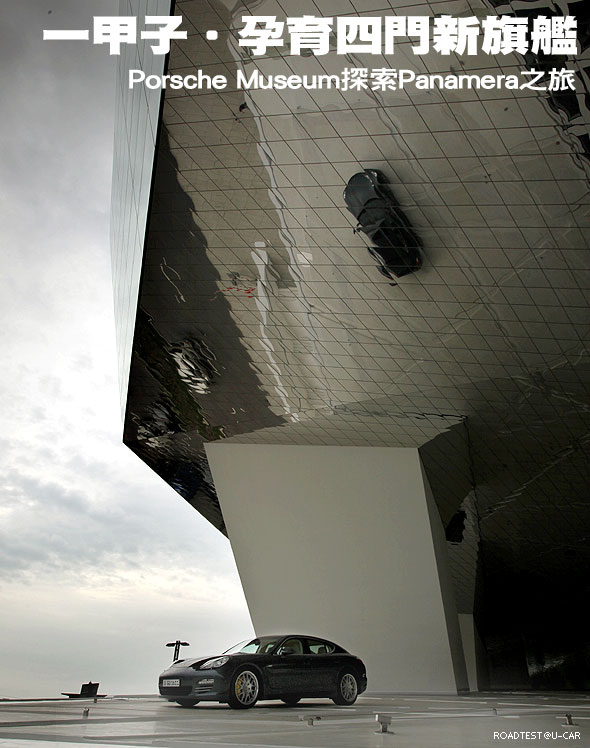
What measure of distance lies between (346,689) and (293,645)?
3.54 feet

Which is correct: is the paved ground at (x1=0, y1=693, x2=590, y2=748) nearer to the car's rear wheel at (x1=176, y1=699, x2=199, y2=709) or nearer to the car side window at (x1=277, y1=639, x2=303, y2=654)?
the car's rear wheel at (x1=176, y1=699, x2=199, y2=709)

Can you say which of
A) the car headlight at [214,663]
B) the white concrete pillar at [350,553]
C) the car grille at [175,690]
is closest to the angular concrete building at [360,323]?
the white concrete pillar at [350,553]

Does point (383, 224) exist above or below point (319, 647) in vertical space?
above

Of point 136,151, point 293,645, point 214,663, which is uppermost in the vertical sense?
point 136,151

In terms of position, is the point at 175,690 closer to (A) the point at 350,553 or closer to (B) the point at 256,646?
(B) the point at 256,646

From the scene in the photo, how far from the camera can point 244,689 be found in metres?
7.78

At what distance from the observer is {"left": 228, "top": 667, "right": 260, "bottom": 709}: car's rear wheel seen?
7625 mm

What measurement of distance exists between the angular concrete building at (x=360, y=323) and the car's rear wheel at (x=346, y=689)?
5.87 meters

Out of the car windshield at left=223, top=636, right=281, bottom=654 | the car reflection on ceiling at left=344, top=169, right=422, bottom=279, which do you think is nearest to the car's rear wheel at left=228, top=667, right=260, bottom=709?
the car windshield at left=223, top=636, right=281, bottom=654

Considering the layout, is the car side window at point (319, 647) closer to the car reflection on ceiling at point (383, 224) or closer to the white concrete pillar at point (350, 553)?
the car reflection on ceiling at point (383, 224)

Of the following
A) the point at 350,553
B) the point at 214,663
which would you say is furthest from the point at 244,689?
the point at 350,553

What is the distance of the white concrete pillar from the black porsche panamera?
5.92 metres

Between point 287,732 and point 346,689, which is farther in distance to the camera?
point 346,689

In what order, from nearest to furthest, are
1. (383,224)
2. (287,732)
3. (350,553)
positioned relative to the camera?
(287,732)
(383,224)
(350,553)
